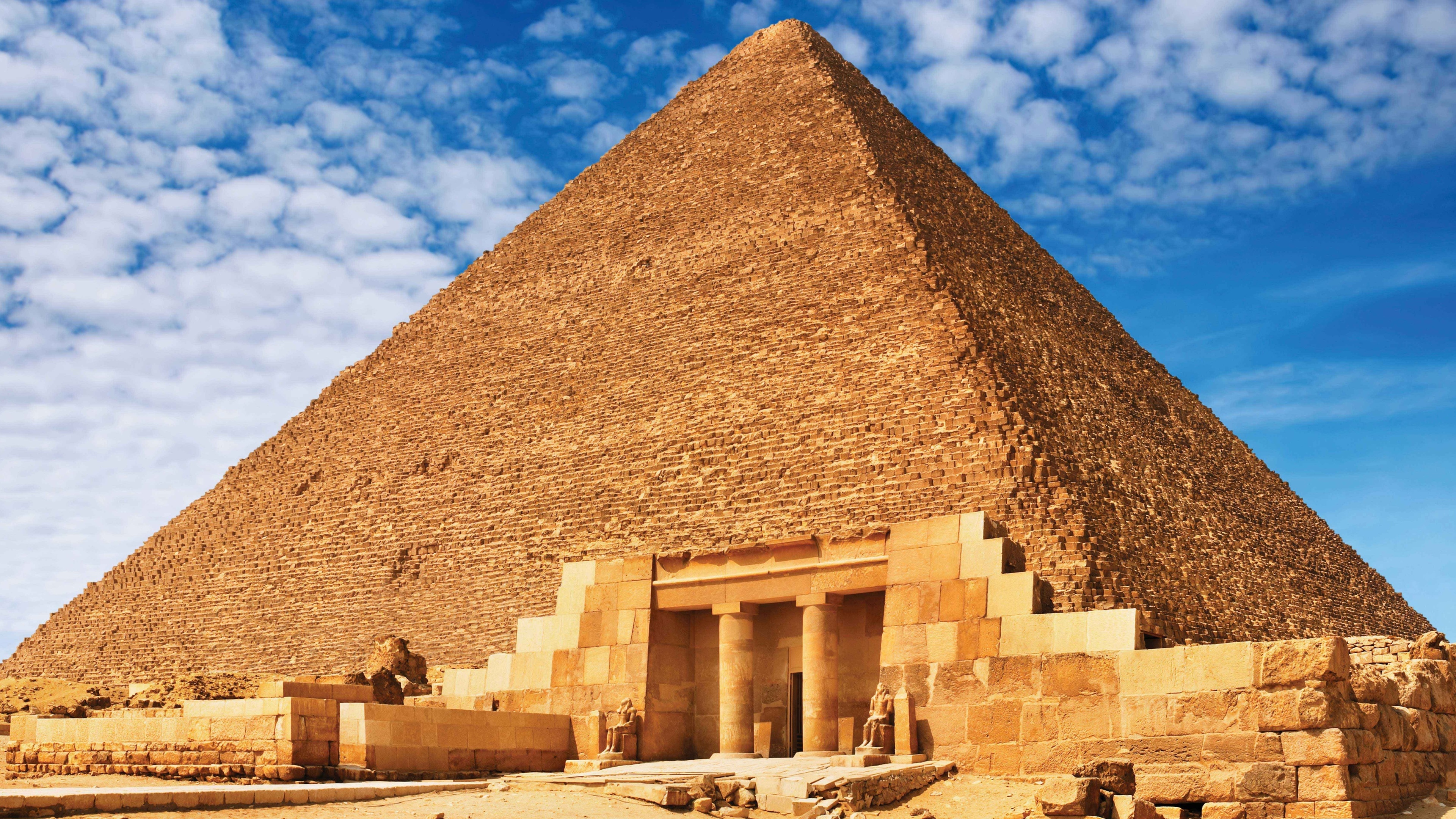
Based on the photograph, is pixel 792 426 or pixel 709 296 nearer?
pixel 792 426

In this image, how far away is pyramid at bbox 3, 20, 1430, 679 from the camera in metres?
28.3

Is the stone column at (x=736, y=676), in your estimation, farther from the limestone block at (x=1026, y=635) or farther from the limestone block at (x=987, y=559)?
the limestone block at (x=1026, y=635)

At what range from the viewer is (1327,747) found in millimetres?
9016

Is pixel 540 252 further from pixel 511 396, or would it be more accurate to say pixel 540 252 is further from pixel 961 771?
pixel 961 771

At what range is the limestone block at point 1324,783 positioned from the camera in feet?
29.2

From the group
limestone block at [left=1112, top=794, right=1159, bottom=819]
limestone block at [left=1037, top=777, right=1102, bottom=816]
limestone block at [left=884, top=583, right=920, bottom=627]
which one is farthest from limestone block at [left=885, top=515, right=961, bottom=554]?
limestone block at [left=1112, top=794, right=1159, bottom=819]

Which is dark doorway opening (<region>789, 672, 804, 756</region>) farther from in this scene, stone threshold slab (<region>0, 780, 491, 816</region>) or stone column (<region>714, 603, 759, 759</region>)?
stone threshold slab (<region>0, 780, 491, 816</region>)

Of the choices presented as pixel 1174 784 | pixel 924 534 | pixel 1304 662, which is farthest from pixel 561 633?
pixel 1304 662

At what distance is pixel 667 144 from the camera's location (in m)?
43.8

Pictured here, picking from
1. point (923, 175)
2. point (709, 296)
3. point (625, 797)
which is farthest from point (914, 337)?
point (625, 797)

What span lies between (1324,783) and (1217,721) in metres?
0.74

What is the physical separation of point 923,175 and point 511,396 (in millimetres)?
11634

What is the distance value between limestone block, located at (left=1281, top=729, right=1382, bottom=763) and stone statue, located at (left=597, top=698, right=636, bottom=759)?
4.86m

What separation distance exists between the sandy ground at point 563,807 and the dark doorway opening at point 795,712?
1.89 metres
